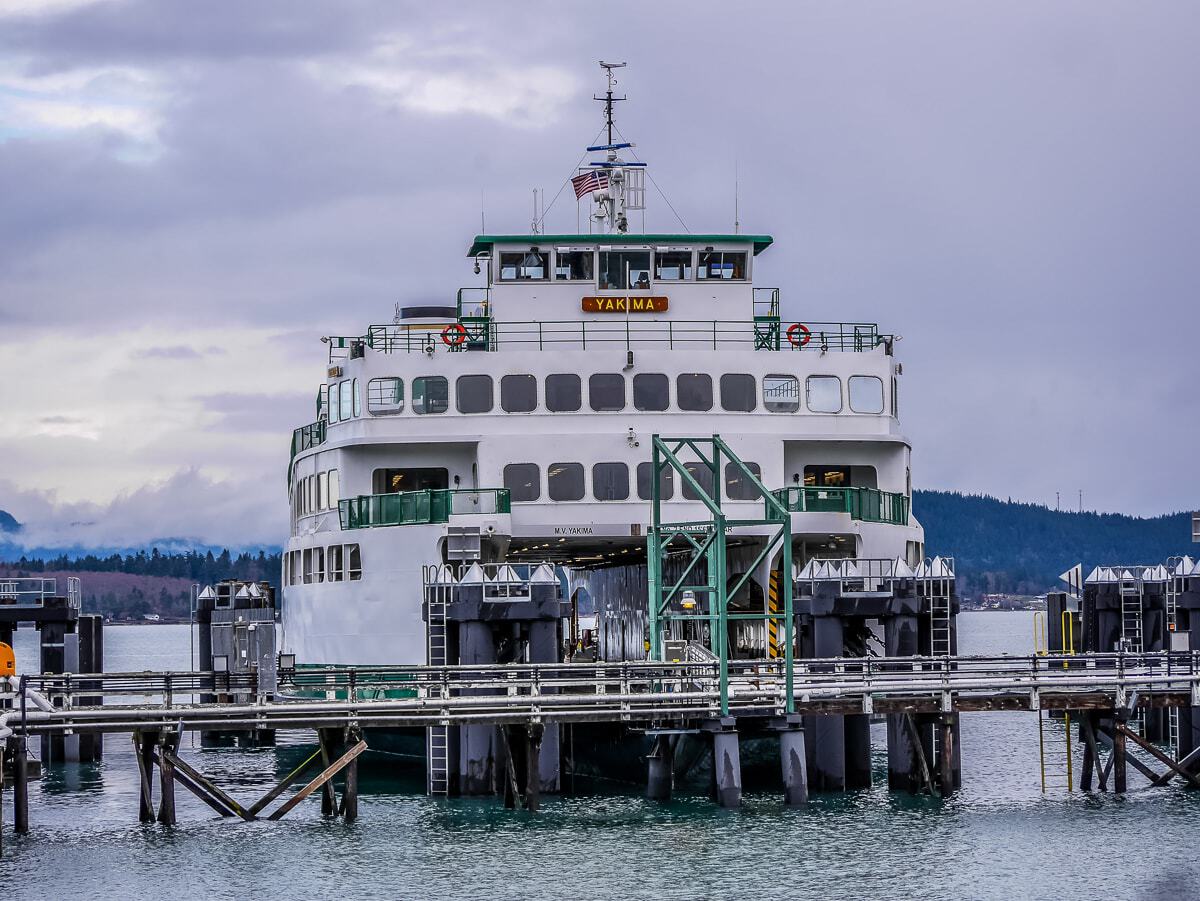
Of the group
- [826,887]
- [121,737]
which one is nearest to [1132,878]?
[826,887]

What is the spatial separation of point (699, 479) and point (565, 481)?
3.42 meters

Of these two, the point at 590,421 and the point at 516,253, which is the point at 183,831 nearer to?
the point at 590,421

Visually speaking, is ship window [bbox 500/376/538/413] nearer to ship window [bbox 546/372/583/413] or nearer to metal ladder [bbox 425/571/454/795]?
ship window [bbox 546/372/583/413]

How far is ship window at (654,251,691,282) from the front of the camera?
174 ft

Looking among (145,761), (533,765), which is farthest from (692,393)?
(145,761)

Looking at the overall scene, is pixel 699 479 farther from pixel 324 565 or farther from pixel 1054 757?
→ pixel 1054 757

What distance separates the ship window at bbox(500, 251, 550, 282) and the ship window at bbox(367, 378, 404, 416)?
5.10m

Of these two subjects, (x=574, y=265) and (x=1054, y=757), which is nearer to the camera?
(x=574, y=265)

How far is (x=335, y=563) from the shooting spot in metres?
50.8

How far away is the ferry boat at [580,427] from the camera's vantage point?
4788cm

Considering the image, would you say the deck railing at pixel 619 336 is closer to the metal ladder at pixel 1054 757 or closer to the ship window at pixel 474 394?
the ship window at pixel 474 394

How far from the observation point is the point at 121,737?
232 ft

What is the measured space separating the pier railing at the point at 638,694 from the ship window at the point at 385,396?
9897mm

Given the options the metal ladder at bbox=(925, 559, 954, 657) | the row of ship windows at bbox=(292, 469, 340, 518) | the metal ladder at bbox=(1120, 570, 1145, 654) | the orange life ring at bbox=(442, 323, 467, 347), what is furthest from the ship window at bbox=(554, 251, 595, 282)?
the metal ladder at bbox=(1120, 570, 1145, 654)
